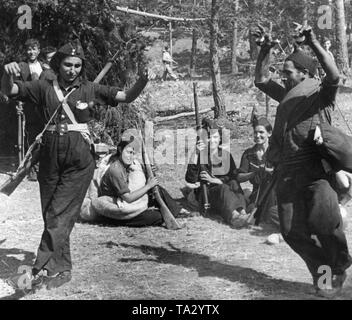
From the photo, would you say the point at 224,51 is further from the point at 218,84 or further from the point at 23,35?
the point at 23,35

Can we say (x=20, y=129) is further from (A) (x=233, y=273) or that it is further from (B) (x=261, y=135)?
(A) (x=233, y=273)

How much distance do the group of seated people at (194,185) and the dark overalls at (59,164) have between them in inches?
79.2

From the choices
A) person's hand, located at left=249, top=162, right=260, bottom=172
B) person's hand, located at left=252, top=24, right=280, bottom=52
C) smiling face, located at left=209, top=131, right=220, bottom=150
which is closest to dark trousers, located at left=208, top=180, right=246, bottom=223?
person's hand, located at left=249, top=162, right=260, bottom=172

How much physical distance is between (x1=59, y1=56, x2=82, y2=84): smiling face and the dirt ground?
1727mm

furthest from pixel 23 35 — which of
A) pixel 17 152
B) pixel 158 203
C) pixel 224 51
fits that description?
pixel 224 51

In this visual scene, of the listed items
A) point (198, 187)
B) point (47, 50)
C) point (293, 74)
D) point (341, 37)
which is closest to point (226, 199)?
point (198, 187)

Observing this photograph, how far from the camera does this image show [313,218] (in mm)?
4898

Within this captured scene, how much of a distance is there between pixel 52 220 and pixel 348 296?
241cm

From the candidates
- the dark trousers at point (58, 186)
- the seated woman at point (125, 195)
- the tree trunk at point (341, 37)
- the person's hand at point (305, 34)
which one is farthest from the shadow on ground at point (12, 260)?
the tree trunk at point (341, 37)

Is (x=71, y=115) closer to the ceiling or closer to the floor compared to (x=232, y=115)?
closer to the ceiling

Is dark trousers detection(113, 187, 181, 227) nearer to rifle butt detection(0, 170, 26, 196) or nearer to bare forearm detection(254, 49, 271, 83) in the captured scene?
rifle butt detection(0, 170, 26, 196)

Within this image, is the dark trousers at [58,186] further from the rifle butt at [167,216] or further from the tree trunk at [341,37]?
the tree trunk at [341,37]
